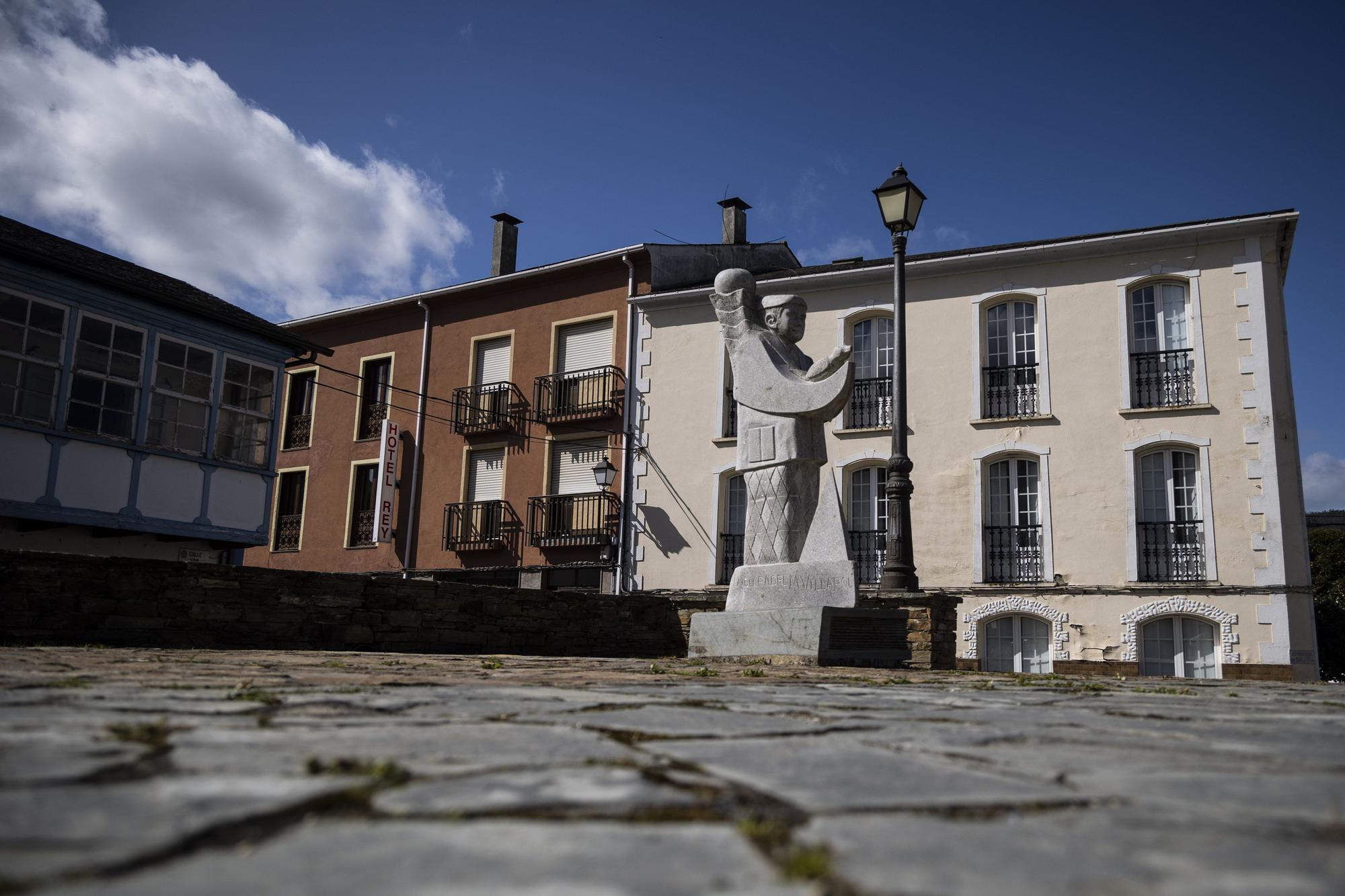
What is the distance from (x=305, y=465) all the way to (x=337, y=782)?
87.4 feet

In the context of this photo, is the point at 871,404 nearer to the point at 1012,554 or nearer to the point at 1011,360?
the point at 1011,360

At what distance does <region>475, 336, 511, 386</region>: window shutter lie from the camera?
2448 cm

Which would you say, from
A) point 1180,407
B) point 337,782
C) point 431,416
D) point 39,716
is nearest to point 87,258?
point 431,416

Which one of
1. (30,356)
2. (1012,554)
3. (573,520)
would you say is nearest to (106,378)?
(30,356)

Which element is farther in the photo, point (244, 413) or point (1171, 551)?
point (1171, 551)

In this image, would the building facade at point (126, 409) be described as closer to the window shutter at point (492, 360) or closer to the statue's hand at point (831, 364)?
the window shutter at point (492, 360)

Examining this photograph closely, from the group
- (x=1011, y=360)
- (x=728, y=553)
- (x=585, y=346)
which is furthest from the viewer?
(x=585, y=346)

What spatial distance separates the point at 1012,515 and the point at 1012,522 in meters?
0.13

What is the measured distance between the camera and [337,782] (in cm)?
172

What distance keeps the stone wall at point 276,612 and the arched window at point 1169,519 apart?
10.4 metres

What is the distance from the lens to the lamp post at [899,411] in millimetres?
10273

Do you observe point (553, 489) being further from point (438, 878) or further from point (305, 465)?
point (438, 878)

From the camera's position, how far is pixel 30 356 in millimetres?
14227

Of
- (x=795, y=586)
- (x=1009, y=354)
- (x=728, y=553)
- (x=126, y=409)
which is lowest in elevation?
(x=795, y=586)
